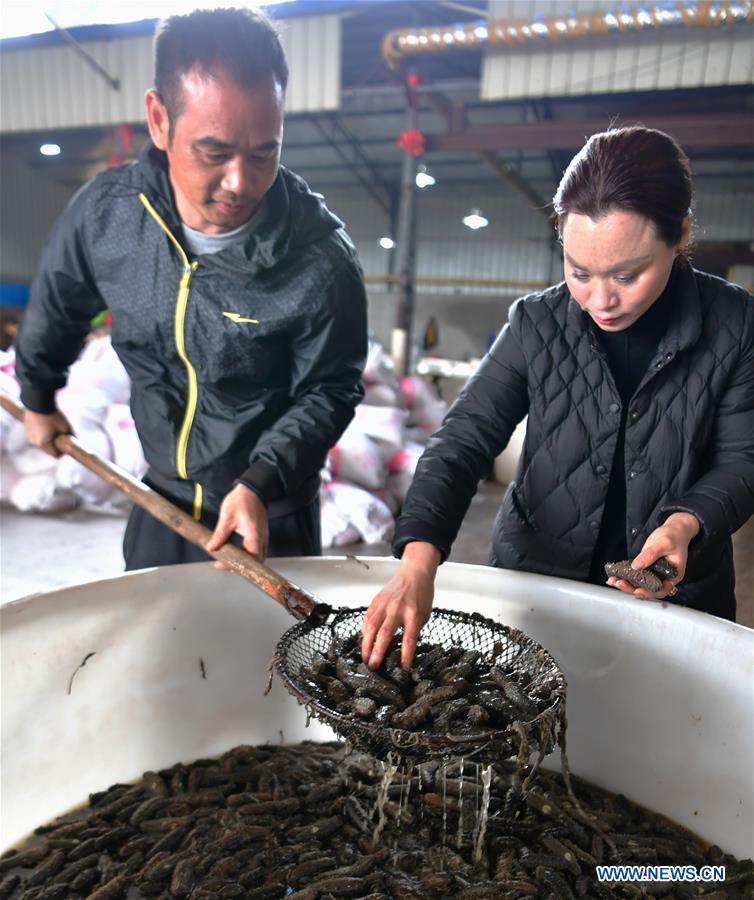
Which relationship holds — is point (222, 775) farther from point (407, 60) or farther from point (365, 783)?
point (407, 60)

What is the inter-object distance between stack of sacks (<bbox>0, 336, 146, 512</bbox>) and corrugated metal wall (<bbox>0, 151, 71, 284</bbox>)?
408 inches

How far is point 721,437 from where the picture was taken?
4.40 ft

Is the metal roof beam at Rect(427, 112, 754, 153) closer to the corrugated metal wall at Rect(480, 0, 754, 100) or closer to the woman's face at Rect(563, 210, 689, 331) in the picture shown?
the corrugated metal wall at Rect(480, 0, 754, 100)

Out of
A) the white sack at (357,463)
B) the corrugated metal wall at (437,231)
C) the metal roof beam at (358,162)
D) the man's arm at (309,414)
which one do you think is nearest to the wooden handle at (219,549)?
the man's arm at (309,414)

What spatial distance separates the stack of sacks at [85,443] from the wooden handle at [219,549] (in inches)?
94.6

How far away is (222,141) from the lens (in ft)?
4.19

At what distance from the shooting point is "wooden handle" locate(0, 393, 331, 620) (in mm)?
1344

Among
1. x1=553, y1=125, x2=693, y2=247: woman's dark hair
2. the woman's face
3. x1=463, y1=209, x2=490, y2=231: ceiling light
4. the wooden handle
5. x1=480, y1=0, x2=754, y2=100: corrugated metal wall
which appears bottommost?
the wooden handle

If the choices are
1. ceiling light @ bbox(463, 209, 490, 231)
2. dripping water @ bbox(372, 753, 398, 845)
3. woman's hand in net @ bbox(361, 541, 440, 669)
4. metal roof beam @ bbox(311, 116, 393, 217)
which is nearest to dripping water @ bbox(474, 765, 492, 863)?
dripping water @ bbox(372, 753, 398, 845)

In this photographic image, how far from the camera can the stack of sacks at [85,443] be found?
13.3ft

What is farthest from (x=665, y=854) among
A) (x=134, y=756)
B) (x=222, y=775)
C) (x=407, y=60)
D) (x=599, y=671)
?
(x=407, y=60)

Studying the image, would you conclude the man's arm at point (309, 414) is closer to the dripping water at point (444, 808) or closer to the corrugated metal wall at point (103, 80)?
the dripping water at point (444, 808)

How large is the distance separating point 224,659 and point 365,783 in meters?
0.38

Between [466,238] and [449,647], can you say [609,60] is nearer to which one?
[449,647]
